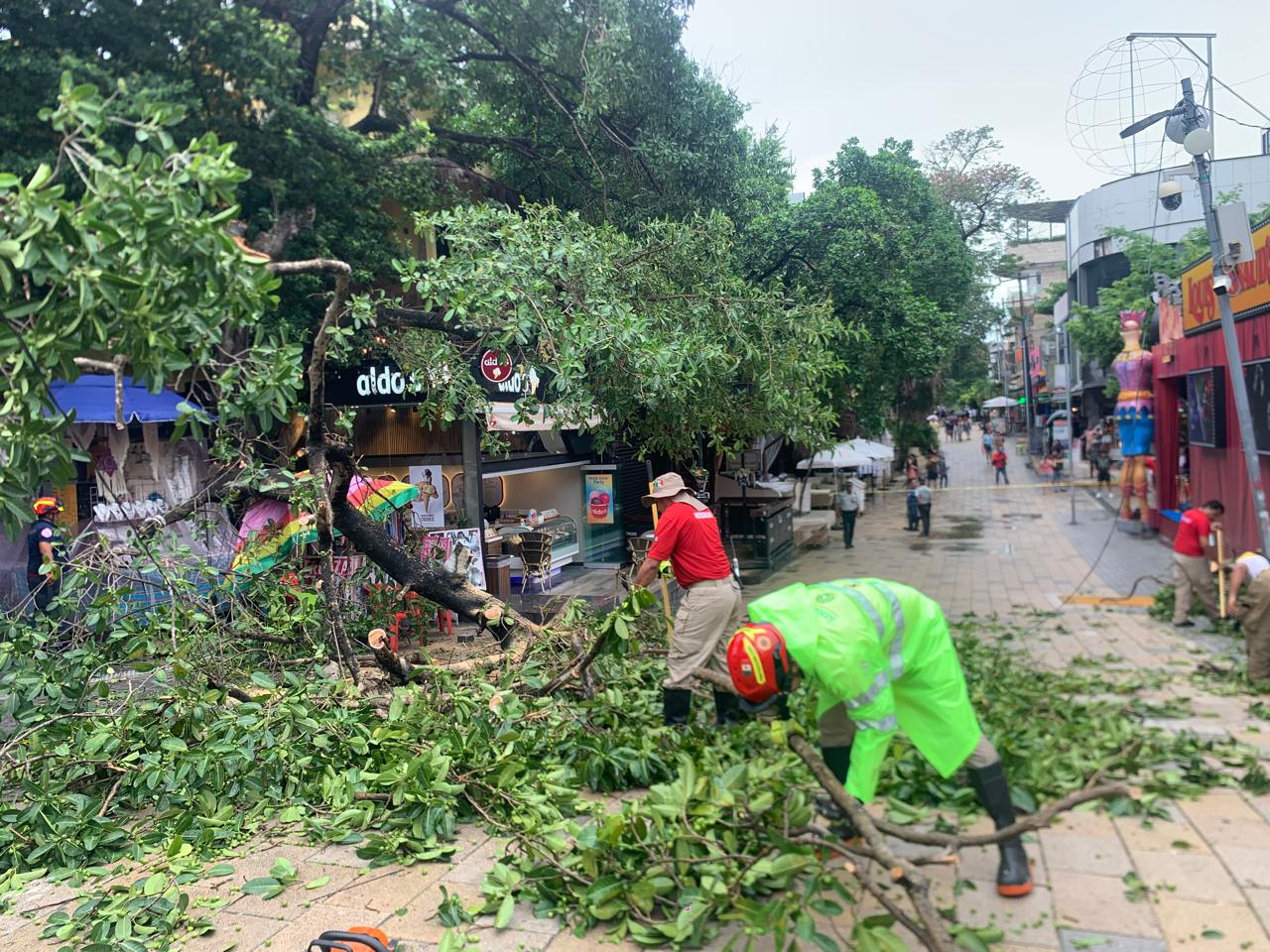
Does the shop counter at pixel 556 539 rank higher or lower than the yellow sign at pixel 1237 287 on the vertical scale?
lower

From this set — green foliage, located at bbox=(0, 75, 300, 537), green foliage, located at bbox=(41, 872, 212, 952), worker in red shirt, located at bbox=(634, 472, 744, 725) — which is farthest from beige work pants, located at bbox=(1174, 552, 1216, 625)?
green foliage, located at bbox=(41, 872, 212, 952)

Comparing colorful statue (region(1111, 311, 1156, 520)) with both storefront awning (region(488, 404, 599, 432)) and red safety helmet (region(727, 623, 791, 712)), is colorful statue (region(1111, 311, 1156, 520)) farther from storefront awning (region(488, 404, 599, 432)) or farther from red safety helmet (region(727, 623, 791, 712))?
red safety helmet (region(727, 623, 791, 712))

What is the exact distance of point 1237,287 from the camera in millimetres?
10719

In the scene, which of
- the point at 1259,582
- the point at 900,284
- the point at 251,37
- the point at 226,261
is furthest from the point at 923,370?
the point at 226,261

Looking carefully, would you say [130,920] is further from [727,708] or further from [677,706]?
[727,708]

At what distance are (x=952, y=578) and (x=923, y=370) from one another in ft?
18.7

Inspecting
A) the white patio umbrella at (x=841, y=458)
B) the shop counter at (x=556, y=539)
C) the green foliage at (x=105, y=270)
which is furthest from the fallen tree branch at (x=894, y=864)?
the white patio umbrella at (x=841, y=458)

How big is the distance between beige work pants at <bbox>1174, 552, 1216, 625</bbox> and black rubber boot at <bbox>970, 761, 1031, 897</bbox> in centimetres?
660

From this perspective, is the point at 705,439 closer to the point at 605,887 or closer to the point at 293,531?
the point at 293,531

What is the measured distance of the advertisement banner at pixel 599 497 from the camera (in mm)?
14570

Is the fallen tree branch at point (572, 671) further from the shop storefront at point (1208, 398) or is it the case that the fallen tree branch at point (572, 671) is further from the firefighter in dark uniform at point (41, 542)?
the shop storefront at point (1208, 398)

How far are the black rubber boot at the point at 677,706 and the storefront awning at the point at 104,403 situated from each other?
7.32 meters

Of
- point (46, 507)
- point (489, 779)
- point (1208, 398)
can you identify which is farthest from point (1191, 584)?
point (46, 507)

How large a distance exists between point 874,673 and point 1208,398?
11.3 meters
